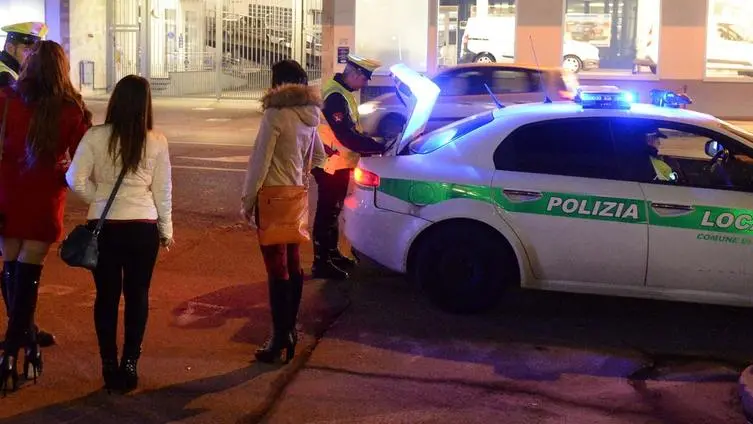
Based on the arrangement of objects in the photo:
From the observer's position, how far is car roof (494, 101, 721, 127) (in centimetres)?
633

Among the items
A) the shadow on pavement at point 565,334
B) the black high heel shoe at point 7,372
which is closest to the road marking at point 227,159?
the shadow on pavement at point 565,334

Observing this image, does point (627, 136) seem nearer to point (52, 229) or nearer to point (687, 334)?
point (687, 334)

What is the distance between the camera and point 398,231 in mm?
6578

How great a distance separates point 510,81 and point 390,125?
2.15 metres

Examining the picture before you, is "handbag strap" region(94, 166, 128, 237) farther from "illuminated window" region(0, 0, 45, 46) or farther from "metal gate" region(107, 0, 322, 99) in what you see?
"illuminated window" region(0, 0, 45, 46)

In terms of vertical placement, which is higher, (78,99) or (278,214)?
(78,99)

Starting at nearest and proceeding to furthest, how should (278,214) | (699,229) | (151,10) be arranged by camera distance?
1. (278,214)
2. (699,229)
3. (151,10)

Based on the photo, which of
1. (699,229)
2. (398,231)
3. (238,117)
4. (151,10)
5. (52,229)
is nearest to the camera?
(52,229)

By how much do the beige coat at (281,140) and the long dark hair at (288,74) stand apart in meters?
0.41

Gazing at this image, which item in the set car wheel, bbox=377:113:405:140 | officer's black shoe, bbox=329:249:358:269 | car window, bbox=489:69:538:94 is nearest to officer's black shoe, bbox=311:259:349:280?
officer's black shoe, bbox=329:249:358:269

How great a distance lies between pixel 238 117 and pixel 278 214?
57.4ft

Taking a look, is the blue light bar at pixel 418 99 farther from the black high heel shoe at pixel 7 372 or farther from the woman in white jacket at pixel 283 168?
the black high heel shoe at pixel 7 372

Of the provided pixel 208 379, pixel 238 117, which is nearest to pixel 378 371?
pixel 208 379

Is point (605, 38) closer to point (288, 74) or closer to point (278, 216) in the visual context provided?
point (288, 74)
